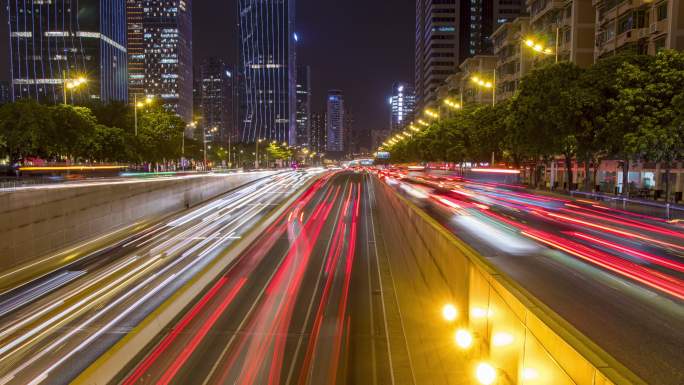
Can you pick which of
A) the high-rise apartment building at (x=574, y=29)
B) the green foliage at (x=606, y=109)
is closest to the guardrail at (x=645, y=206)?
the green foliage at (x=606, y=109)

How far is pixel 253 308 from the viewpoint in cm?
1516

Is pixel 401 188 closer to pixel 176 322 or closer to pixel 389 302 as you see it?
pixel 389 302

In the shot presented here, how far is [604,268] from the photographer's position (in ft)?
52.4

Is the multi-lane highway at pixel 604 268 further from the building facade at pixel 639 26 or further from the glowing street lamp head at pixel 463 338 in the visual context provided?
the building facade at pixel 639 26

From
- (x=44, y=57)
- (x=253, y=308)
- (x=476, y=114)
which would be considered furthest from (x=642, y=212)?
(x=44, y=57)

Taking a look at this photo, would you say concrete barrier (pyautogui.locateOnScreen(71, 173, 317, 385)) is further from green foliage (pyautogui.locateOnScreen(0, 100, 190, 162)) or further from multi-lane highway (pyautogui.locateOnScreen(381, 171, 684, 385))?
green foliage (pyautogui.locateOnScreen(0, 100, 190, 162))

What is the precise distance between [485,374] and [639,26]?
4991 cm

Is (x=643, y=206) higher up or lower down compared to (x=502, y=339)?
lower down

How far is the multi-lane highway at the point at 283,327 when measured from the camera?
10516 mm

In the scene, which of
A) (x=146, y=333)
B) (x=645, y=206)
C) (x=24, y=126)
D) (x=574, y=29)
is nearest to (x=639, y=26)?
(x=574, y=29)

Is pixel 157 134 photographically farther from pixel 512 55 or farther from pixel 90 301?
pixel 512 55

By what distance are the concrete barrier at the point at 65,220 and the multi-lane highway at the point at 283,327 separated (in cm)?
895

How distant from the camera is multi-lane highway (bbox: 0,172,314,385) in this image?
37.6ft

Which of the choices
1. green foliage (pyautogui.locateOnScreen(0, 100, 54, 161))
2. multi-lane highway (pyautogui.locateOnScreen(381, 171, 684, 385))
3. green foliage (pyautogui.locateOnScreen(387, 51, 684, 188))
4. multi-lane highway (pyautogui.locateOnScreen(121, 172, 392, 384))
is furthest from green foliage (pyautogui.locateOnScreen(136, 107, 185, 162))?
multi-lane highway (pyautogui.locateOnScreen(121, 172, 392, 384))
